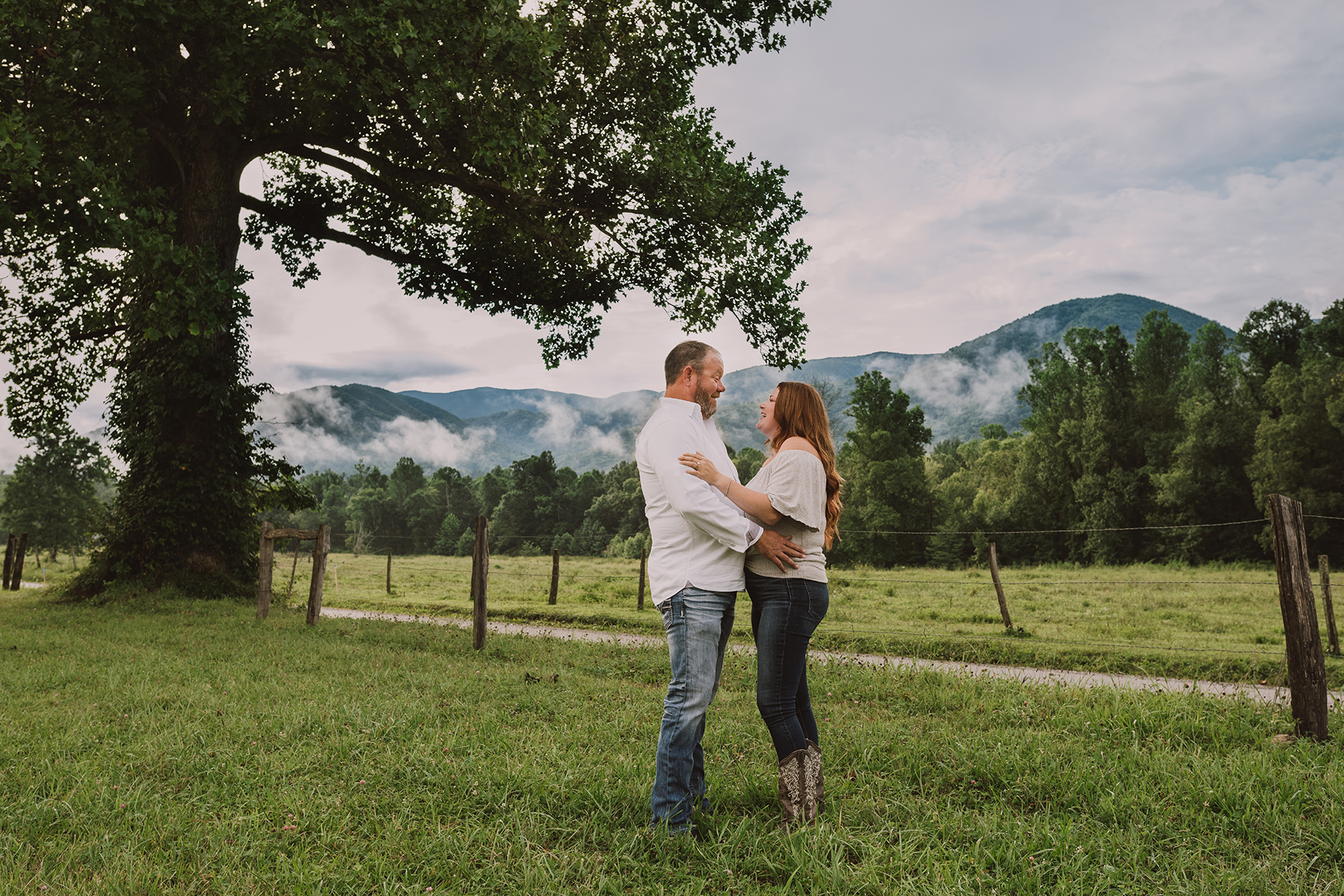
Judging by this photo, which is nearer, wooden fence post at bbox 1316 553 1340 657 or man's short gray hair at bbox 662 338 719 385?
man's short gray hair at bbox 662 338 719 385

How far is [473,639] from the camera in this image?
10508 mm

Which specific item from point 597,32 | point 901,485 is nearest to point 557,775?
point 597,32

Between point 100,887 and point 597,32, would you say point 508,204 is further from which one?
point 100,887

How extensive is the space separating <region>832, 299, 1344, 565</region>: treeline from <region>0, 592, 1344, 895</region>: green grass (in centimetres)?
3508

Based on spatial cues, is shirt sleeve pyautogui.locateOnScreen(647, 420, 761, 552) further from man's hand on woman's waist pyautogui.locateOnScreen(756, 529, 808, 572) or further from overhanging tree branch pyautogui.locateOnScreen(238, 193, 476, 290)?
overhanging tree branch pyautogui.locateOnScreen(238, 193, 476, 290)

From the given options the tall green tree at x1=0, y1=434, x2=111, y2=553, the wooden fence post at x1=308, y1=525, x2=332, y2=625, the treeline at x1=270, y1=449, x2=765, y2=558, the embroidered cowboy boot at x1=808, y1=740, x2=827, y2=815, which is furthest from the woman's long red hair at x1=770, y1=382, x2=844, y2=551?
the treeline at x1=270, y1=449, x2=765, y2=558

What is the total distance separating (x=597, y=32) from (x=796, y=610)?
13347 millimetres

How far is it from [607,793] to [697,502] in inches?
70.9

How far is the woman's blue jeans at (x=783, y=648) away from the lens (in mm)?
3703

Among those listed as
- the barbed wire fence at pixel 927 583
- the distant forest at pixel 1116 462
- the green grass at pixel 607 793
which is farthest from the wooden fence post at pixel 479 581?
the distant forest at pixel 1116 462

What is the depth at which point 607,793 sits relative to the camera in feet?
13.5

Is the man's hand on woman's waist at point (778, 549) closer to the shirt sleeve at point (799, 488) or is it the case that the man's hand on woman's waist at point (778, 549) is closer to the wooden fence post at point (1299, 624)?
the shirt sleeve at point (799, 488)

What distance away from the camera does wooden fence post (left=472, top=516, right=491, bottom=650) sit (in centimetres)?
1030

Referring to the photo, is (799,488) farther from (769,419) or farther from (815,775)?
(815,775)
